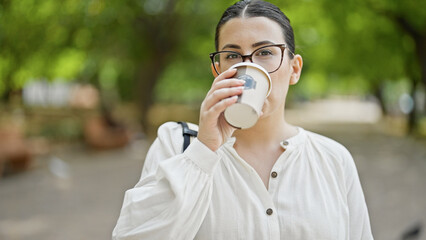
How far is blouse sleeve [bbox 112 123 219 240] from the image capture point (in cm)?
136

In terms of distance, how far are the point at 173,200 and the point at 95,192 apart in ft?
24.7

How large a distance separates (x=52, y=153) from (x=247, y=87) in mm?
12916

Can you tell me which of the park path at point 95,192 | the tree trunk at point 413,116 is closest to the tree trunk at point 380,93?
the tree trunk at point 413,116

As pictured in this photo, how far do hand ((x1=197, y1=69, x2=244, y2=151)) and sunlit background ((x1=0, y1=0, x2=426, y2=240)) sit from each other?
13.8 ft

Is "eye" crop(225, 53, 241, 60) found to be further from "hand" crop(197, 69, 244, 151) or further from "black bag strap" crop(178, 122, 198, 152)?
"black bag strap" crop(178, 122, 198, 152)

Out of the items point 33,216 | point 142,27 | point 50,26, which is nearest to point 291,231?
point 33,216

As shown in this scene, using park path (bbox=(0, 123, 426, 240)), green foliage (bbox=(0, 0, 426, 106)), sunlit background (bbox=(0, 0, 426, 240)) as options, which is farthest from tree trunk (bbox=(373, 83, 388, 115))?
park path (bbox=(0, 123, 426, 240))

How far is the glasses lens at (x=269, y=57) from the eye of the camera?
5.09 ft

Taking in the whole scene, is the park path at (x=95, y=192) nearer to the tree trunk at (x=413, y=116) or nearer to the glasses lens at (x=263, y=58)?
the glasses lens at (x=263, y=58)

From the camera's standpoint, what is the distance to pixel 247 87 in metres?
1.35

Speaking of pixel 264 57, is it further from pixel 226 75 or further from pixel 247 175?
pixel 247 175

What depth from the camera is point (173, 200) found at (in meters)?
1.35

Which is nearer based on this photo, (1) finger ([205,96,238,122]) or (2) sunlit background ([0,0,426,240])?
(1) finger ([205,96,238,122])

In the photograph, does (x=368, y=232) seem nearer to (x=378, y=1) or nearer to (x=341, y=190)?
(x=341, y=190)
